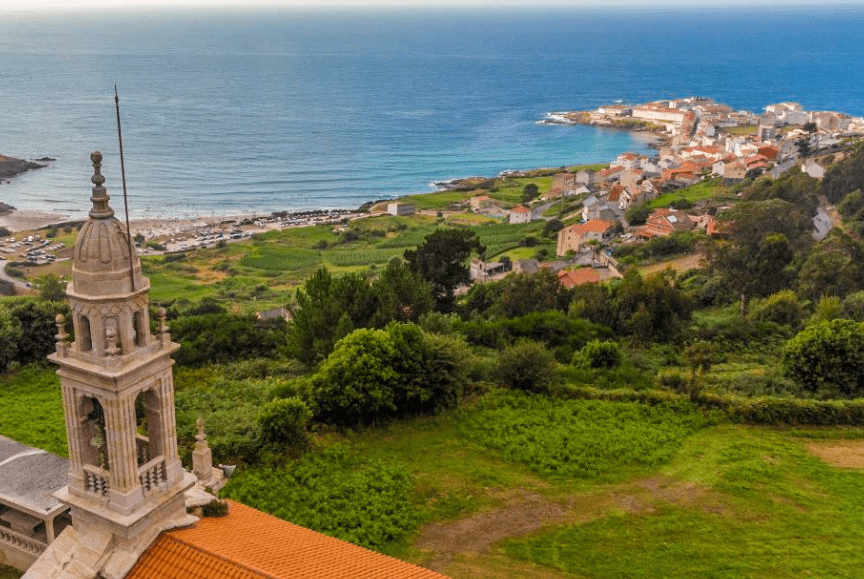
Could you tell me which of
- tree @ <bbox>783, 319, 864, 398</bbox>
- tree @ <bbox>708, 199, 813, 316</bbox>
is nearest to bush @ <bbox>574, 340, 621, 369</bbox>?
tree @ <bbox>783, 319, 864, 398</bbox>

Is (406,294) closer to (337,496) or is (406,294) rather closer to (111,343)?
(337,496)

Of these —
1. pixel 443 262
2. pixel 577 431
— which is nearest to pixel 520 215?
pixel 443 262

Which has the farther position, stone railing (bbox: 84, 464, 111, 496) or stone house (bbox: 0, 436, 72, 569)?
stone house (bbox: 0, 436, 72, 569)

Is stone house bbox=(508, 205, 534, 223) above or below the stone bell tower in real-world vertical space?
below

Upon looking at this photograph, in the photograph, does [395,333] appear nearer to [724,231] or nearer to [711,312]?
[711,312]

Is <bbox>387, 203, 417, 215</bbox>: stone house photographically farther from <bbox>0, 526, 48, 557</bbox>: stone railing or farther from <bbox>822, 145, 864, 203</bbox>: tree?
<bbox>0, 526, 48, 557</bbox>: stone railing

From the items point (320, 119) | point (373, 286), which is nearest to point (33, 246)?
point (373, 286)
